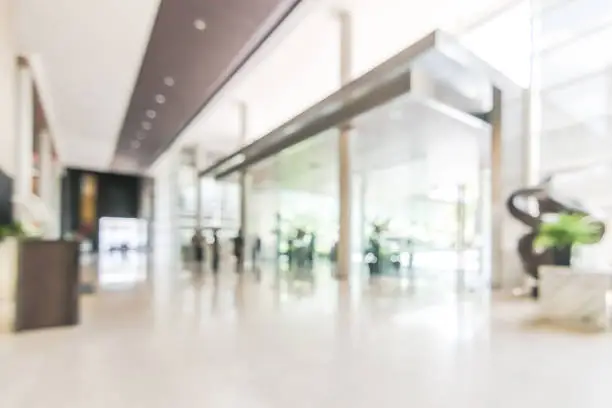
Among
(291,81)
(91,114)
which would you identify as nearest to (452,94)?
(291,81)

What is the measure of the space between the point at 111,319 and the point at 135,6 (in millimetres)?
4647

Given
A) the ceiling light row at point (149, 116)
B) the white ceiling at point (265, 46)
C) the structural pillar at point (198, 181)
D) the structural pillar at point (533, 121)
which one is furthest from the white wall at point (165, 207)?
the structural pillar at point (533, 121)

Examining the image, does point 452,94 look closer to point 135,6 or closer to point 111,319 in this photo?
point 135,6

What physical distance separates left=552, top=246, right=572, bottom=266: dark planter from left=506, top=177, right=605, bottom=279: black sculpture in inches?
2.4

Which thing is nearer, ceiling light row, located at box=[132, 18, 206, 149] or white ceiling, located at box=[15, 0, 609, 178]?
ceiling light row, located at box=[132, 18, 206, 149]

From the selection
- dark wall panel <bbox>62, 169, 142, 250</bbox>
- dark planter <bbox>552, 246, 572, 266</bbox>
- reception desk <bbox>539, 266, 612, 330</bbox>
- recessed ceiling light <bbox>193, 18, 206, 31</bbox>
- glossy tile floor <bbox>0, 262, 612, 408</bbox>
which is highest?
recessed ceiling light <bbox>193, 18, 206, 31</bbox>

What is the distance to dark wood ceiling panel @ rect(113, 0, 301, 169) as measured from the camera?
669 cm

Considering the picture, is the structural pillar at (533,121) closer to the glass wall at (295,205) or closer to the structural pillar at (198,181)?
the glass wall at (295,205)

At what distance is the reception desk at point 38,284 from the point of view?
469 cm

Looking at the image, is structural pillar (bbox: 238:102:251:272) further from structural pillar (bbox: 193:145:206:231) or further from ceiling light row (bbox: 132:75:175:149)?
structural pillar (bbox: 193:145:206:231)

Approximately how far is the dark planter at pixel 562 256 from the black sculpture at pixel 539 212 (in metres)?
0.06

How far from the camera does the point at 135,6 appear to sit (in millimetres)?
6938

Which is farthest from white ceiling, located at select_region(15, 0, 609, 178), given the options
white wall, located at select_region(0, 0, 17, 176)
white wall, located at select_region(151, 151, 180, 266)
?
white wall, located at select_region(151, 151, 180, 266)

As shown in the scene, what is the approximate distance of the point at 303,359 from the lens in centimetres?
357
